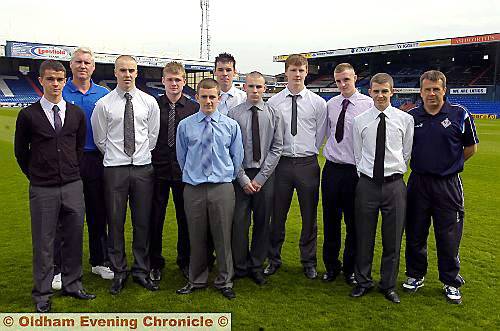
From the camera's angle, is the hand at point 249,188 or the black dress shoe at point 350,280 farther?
the black dress shoe at point 350,280

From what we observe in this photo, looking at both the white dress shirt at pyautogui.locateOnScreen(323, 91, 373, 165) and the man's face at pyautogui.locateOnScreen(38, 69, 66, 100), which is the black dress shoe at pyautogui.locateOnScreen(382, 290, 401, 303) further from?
the man's face at pyautogui.locateOnScreen(38, 69, 66, 100)

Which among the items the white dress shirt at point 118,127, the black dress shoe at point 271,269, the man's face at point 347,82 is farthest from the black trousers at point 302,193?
the white dress shirt at point 118,127

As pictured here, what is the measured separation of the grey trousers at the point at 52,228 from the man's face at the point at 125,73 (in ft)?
3.21

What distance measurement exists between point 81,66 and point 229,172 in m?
1.72

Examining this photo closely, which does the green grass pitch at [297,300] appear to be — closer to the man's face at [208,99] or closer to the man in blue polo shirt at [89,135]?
the man in blue polo shirt at [89,135]

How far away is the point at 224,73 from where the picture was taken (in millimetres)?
4645

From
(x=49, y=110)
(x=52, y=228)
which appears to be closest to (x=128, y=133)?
(x=49, y=110)

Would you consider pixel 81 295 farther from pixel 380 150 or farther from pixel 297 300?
pixel 380 150

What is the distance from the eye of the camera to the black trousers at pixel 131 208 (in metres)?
4.11

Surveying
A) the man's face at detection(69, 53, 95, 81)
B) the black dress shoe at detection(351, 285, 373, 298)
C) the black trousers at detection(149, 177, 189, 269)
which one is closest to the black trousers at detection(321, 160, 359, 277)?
the black dress shoe at detection(351, 285, 373, 298)

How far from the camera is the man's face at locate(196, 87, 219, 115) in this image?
3.98 meters

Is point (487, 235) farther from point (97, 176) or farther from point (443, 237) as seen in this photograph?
point (97, 176)

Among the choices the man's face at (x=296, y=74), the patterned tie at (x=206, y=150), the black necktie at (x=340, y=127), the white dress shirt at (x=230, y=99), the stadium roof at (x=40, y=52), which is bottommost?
the patterned tie at (x=206, y=150)

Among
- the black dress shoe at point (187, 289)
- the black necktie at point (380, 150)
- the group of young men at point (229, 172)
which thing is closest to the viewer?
the group of young men at point (229, 172)
